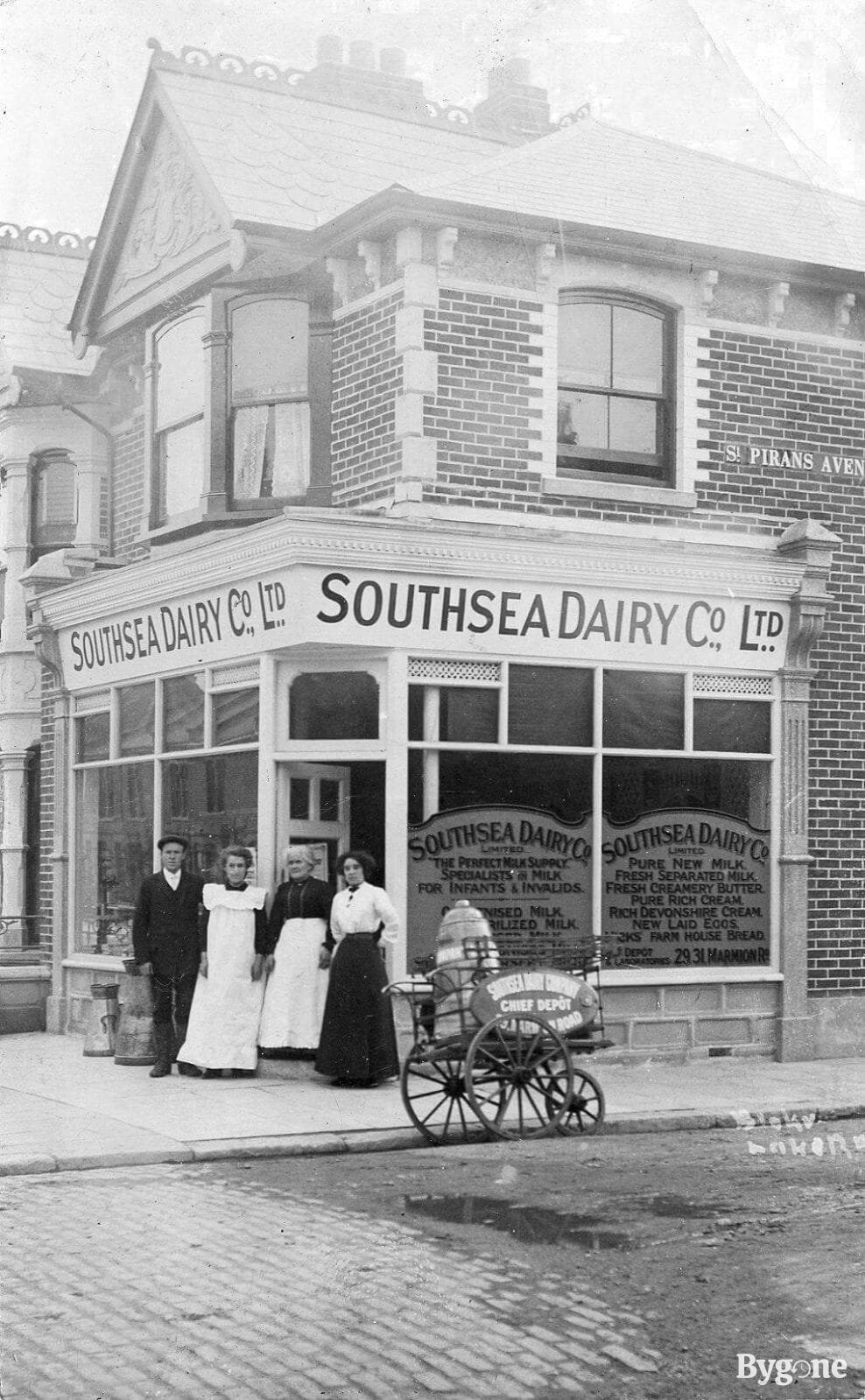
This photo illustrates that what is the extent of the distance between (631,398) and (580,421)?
1.80 ft

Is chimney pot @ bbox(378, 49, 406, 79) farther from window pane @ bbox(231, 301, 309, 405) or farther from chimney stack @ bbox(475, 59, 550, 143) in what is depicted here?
window pane @ bbox(231, 301, 309, 405)

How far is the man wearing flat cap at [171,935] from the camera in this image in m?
13.3

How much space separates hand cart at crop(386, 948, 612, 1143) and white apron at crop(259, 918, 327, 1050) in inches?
93.2

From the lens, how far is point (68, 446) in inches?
750

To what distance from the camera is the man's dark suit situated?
13.3 metres

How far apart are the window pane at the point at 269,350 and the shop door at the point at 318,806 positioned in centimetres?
345

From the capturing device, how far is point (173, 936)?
13375 mm

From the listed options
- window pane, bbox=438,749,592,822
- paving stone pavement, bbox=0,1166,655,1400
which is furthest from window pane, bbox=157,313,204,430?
paving stone pavement, bbox=0,1166,655,1400

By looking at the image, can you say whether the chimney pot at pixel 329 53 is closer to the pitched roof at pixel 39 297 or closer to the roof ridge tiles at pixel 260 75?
the roof ridge tiles at pixel 260 75

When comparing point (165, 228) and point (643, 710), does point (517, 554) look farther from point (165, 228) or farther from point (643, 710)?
point (165, 228)

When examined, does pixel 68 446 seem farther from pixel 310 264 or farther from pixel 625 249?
pixel 625 249

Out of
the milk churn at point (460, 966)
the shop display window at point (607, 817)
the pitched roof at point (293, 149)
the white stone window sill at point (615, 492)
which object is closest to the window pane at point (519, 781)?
the shop display window at point (607, 817)

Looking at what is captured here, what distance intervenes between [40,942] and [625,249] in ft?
31.5

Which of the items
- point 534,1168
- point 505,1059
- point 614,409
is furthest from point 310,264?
point 534,1168
